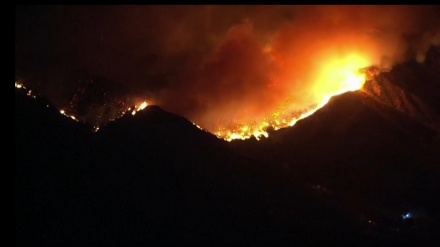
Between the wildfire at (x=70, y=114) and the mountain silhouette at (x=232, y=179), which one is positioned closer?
the mountain silhouette at (x=232, y=179)

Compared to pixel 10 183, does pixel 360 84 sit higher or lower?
higher

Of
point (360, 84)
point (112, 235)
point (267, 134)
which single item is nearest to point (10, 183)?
point (112, 235)

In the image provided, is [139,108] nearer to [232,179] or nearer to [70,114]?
[70,114]

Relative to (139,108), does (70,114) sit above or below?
below

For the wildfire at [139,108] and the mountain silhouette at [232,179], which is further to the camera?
the wildfire at [139,108]

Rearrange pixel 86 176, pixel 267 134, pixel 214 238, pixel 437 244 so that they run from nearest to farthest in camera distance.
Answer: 1. pixel 214 238
2. pixel 437 244
3. pixel 86 176
4. pixel 267 134

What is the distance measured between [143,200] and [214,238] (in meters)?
2.87

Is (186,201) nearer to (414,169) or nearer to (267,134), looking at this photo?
(267,134)

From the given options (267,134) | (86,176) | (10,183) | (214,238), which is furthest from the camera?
(267,134)

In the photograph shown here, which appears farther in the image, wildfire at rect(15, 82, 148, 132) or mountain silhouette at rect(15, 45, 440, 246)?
wildfire at rect(15, 82, 148, 132)

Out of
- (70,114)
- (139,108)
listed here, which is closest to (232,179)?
(139,108)

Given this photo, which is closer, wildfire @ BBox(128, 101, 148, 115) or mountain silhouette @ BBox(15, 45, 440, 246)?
mountain silhouette @ BBox(15, 45, 440, 246)

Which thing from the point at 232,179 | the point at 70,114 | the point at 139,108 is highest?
the point at 139,108

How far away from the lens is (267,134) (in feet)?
60.6
